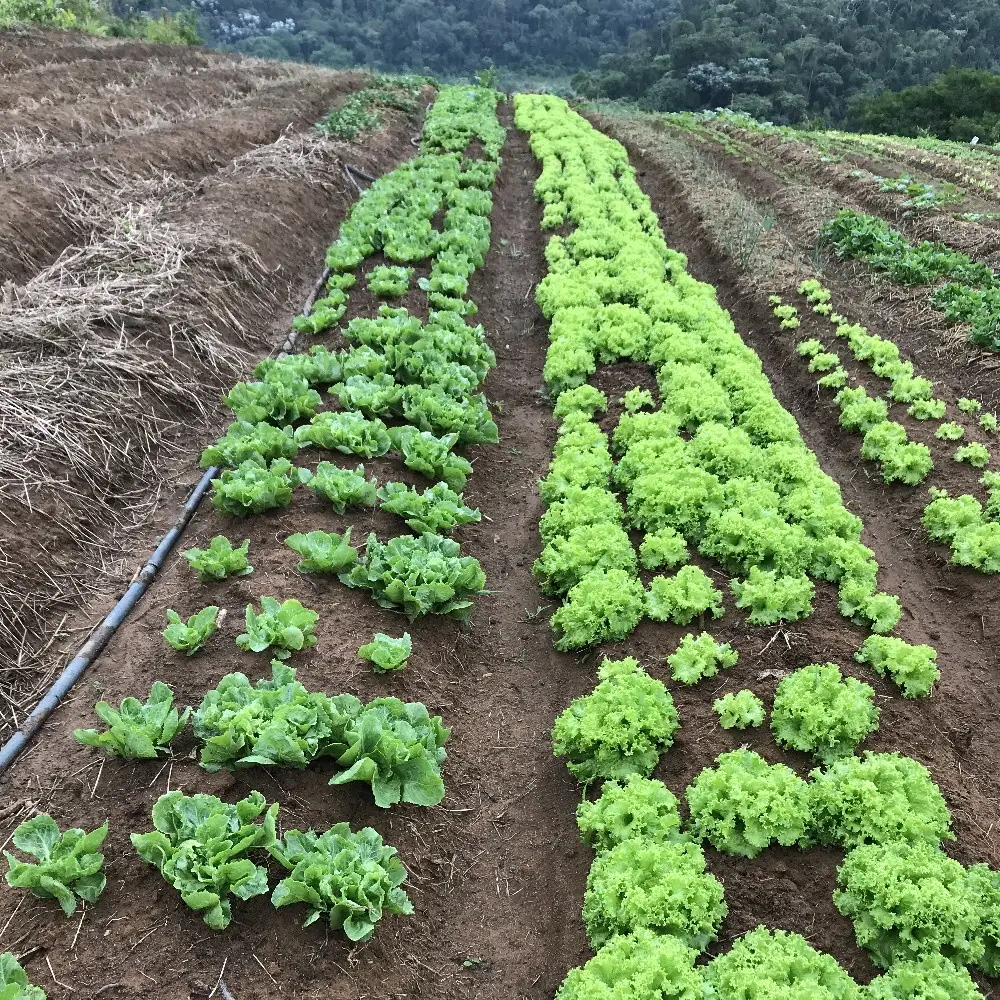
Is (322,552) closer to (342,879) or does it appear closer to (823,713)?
(342,879)

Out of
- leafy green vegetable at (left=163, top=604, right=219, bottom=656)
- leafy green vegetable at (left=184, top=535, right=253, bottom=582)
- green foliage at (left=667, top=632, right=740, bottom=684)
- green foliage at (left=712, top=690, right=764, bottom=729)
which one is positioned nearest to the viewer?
green foliage at (left=712, top=690, right=764, bottom=729)

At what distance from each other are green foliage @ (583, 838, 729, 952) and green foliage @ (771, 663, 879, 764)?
4.21ft

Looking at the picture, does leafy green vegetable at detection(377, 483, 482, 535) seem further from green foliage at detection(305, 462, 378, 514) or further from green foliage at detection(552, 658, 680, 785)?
green foliage at detection(552, 658, 680, 785)

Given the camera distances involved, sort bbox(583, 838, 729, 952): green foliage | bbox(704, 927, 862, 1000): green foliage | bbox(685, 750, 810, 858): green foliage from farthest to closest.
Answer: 1. bbox(685, 750, 810, 858): green foliage
2. bbox(583, 838, 729, 952): green foliage
3. bbox(704, 927, 862, 1000): green foliage

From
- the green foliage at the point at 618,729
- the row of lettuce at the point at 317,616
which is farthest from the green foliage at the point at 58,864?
the green foliage at the point at 618,729

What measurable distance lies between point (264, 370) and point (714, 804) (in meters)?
7.10

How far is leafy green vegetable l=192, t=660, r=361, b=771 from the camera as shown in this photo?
4.90m

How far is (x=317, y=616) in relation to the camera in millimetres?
5922

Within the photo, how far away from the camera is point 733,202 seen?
16656mm

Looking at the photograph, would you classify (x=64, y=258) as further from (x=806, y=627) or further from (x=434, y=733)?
(x=806, y=627)

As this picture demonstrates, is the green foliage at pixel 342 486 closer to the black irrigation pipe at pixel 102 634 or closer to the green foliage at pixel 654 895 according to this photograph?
the black irrigation pipe at pixel 102 634

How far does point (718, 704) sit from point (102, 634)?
521cm

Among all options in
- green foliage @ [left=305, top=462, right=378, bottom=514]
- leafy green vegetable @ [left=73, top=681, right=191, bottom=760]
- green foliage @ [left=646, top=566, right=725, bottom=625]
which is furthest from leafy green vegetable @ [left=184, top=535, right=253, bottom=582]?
green foliage @ [left=646, top=566, right=725, bottom=625]

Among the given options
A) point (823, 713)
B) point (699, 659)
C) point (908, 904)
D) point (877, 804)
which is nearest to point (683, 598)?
point (699, 659)
